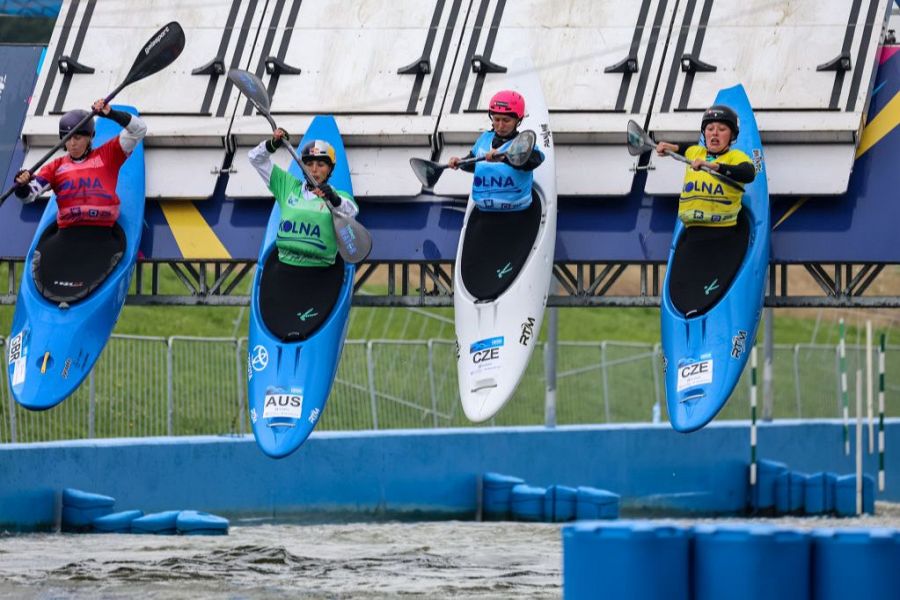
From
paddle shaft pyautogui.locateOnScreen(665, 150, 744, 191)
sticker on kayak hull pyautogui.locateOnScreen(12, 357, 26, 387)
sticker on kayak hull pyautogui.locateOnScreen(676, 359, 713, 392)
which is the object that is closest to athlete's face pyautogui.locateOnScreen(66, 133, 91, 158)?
sticker on kayak hull pyautogui.locateOnScreen(12, 357, 26, 387)

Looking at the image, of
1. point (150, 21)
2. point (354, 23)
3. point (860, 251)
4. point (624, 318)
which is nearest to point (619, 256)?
point (860, 251)

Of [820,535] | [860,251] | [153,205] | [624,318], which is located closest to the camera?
[820,535]

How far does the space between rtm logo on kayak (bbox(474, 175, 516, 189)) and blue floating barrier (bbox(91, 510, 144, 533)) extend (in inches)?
214

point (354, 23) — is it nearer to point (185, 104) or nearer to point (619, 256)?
point (185, 104)

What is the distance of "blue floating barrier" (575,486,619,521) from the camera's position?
734 inches

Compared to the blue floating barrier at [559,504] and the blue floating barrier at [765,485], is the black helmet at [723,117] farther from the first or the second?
the blue floating barrier at [765,485]

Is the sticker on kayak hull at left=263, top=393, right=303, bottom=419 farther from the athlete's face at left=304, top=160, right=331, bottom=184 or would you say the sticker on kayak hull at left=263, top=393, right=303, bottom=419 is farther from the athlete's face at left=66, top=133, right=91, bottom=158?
the athlete's face at left=66, top=133, right=91, bottom=158

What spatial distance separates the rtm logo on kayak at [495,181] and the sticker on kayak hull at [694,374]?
5.78 feet

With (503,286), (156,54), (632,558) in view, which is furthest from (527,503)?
(632,558)

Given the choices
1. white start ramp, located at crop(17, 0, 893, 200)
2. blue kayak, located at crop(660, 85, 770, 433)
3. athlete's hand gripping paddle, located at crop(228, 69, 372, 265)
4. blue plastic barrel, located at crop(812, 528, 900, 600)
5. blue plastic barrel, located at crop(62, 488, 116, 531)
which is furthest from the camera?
blue plastic barrel, located at crop(62, 488, 116, 531)

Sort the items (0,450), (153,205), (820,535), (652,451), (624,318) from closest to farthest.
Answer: (820,535) < (153,205) < (0,450) < (652,451) < (624,318)

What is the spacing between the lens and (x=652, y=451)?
21328 mm

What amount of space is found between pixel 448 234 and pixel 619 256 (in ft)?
4.01

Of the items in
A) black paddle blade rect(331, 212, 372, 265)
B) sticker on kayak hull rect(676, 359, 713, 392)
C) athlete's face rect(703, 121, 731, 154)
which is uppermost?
athlete's face rect(703, 121, 731, 154)
